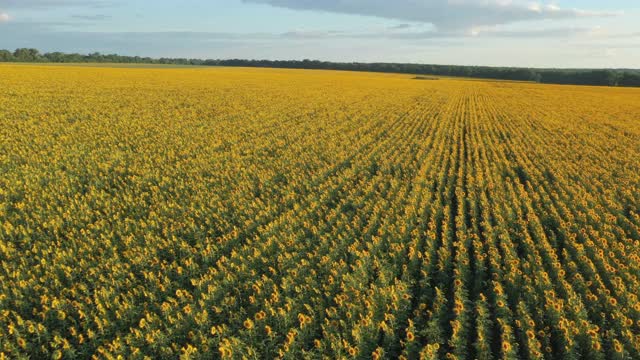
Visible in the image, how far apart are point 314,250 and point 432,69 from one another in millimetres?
126679

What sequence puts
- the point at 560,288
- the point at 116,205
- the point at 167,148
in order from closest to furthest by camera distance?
the point at 560,288, the point at 116,205, the point at 167,148

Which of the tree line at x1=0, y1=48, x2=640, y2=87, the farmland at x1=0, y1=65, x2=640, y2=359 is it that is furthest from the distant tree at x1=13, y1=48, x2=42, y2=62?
the farmland at x1=0, y1=65, x2=640, y2=359

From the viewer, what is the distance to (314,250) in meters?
8.00

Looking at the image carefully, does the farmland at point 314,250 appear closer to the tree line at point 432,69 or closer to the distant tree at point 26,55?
the tree line at point 432,69

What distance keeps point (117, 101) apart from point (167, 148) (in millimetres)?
16585

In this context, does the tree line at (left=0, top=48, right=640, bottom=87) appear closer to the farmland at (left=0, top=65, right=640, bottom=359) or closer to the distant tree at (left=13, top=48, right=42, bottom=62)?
the distant tree at (left=13, top=48, right=42, bottom=62)

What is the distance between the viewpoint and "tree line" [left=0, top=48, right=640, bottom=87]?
88.7m

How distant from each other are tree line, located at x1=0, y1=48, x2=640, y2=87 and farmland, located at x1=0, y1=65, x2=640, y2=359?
88491 mm

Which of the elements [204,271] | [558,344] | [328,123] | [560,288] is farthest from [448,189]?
[328,123]

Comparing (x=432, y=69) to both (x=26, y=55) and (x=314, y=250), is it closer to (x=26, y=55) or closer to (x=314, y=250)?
(x=26, y=55)

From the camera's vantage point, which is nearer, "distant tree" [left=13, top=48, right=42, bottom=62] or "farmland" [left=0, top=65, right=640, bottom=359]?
"farmland" [left=0, top=65, right=640, bottom=359]

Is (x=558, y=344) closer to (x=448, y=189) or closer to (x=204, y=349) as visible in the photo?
(x=204, y=349)

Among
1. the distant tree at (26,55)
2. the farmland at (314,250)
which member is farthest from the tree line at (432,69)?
the farmland at (314,250)

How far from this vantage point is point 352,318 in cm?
590
